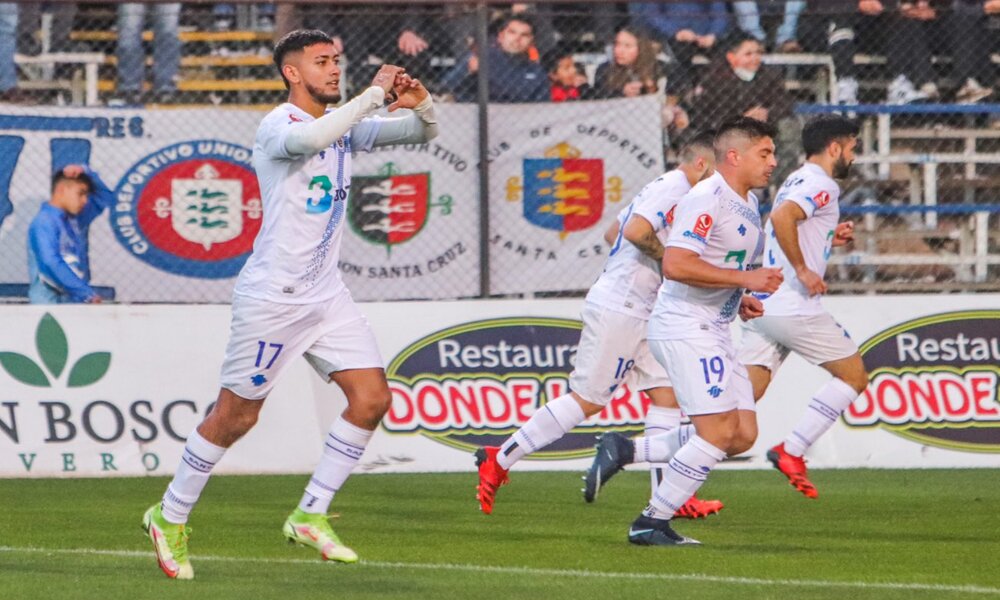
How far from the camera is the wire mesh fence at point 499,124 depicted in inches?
516

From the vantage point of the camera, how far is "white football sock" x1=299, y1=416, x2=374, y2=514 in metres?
7.62

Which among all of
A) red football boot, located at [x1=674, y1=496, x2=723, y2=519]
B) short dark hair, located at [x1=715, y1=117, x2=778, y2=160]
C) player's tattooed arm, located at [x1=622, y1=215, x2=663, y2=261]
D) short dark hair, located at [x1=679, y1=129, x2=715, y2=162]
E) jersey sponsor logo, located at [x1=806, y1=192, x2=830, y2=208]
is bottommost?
red football boot, located at [x1=674, y1=496, x2=723, y2=519]

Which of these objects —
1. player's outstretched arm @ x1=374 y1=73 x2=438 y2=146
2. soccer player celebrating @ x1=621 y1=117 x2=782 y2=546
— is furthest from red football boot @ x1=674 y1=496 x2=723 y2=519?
player's outstretched arm @ x1=374 y1=73 x2=438 y2=146

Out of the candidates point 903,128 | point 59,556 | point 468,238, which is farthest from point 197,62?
point 59,556

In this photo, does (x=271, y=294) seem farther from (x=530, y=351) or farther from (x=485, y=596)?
(x=530, y=351)

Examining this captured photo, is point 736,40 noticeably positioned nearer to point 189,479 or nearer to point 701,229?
point 701,229

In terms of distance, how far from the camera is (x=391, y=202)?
13312 mm

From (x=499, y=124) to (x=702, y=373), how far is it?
17.6ft

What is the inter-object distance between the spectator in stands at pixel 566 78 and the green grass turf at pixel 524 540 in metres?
3.36

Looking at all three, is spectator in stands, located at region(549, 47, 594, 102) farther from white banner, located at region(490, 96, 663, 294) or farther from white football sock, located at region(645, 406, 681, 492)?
white football sock, located at region(645, 406, 681, 492)

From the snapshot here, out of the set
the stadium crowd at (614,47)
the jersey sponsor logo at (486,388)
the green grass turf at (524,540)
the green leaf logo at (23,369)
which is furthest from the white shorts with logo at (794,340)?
the green leaf logo at (23,369)

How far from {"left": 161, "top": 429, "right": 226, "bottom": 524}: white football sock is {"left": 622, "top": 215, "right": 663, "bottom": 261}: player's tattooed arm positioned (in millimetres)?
2982

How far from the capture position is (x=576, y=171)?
13414 mm

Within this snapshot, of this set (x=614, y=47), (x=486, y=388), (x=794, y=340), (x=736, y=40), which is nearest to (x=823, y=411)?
(x=794, y=340)
